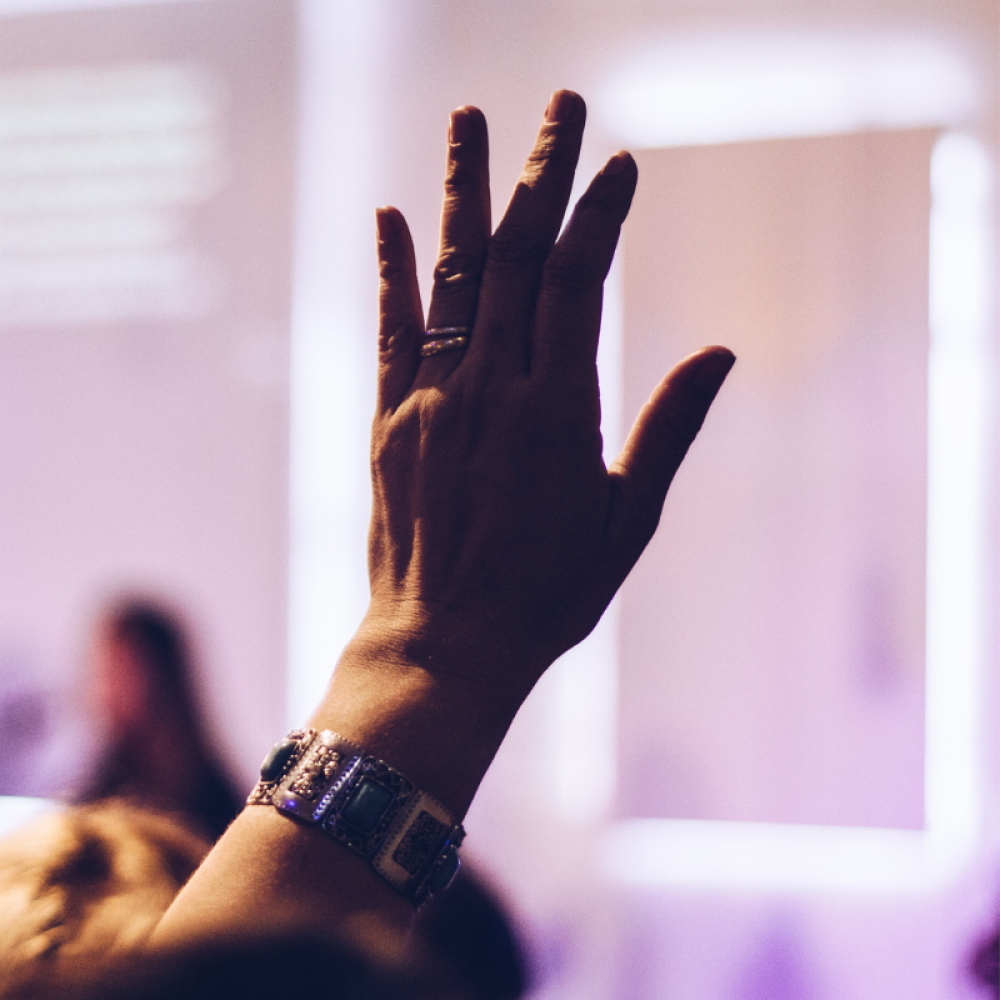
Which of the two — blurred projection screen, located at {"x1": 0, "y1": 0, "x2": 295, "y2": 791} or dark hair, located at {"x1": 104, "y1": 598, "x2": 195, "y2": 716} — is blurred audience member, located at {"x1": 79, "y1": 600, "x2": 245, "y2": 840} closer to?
dark hair, located at {"x1": 104, "y1": 598, "x2": 195, "y2": 716}

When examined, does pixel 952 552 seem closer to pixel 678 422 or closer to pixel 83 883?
pixel 678 422

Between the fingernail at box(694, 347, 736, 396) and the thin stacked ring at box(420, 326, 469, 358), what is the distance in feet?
0.45

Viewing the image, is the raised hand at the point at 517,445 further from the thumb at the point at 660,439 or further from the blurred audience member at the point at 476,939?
the blurred audience member at the point at 476,939

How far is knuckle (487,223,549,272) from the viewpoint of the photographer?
517 mm

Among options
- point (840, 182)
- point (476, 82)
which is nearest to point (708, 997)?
point (840, 182)

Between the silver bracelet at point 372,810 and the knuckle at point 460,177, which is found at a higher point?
the knuckle at point 460,177

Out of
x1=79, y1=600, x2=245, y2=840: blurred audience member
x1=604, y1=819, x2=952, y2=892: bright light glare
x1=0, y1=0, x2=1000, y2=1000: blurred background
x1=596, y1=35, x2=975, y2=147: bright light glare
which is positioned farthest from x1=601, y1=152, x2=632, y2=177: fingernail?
x1=604, y1=819, x2=952, y2=892: bright light glare

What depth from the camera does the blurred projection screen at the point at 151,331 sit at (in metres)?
2.55

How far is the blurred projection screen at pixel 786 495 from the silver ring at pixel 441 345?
6.09 ft

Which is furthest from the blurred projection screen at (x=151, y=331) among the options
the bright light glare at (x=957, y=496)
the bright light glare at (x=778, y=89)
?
the bright light glare at (x=957, y=496)

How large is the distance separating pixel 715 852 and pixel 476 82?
211 cm

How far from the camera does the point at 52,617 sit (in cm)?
266

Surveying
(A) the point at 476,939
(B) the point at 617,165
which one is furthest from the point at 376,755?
(A) the point at 476,939

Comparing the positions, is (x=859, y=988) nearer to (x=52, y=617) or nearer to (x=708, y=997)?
(x=708, y=997)
